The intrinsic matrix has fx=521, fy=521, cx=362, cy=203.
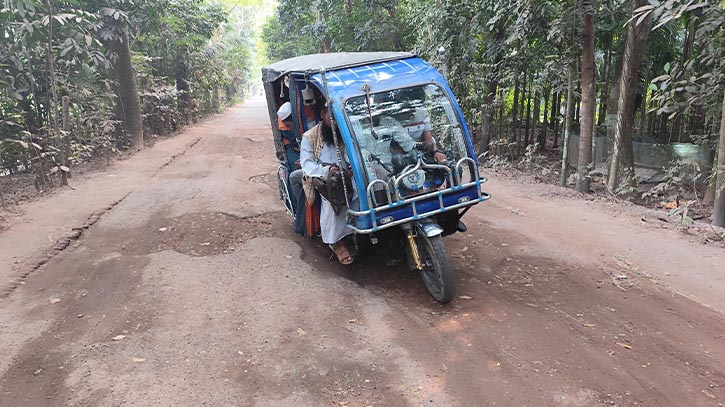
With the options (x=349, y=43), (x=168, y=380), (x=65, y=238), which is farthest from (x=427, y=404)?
(x=349, y=43)

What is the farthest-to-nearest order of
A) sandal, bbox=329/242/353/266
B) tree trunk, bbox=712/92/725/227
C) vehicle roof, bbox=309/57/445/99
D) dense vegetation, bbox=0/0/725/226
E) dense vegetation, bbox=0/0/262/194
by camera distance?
dense vegetation, bbox=0/0/262/194 < dense vegetation, bbox=0/0/725/226 < tree trunk, bbox=712/92/725/227 < sandal, bbox=329/242/353/266 < vehicle roof, bbox=309/57/445/99

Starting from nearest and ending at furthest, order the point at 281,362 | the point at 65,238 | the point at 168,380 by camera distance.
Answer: the point at 168,380
the point at 281,362
the point at 65,238

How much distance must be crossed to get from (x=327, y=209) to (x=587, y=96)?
5.24m

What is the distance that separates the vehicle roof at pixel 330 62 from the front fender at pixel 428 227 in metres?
1.66

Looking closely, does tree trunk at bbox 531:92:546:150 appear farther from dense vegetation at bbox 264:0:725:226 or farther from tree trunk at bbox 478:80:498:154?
tree trunk at bbox 478:80:498:154

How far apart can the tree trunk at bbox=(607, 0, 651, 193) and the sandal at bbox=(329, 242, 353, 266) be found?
510 cm

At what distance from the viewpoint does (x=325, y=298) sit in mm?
4574

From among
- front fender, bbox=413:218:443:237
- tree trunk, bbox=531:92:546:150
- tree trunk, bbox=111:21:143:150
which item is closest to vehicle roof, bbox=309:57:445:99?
front fender, bbox=413:218:443:237

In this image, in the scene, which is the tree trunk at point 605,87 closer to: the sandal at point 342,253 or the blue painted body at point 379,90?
the blue painted body at point 379,90

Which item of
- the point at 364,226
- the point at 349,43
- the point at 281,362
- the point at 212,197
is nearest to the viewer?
the point at 281,362

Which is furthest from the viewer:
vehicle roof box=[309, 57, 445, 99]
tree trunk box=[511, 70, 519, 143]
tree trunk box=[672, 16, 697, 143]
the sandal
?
tree trunk box=[511, 70, 519, 143]

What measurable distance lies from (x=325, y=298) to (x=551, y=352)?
6.27 ft

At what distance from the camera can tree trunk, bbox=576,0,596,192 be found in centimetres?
Answer: 784

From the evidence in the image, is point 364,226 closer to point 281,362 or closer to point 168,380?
point 281,362
